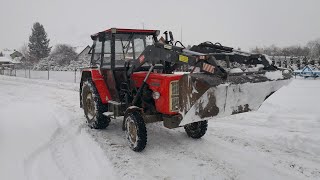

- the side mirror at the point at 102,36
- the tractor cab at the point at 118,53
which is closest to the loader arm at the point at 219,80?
the tractor cab at the point at 118,53

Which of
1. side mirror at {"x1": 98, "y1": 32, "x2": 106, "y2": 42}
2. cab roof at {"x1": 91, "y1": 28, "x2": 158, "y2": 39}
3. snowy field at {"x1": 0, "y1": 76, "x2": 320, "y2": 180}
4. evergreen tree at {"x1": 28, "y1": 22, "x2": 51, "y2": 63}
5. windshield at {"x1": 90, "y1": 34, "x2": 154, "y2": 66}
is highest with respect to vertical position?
evergreen tree at {"x1": 28, "y1": 22, "x2": 51, "y2": 63}

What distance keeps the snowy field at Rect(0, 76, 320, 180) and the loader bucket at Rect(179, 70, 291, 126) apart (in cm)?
87

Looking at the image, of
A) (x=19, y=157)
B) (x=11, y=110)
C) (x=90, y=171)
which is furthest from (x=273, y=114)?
(x=11, y=110)

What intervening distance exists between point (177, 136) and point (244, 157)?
5.92 feet

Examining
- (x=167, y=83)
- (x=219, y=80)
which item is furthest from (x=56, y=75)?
(x=219, y=80)

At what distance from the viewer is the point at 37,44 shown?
5934 centimetres

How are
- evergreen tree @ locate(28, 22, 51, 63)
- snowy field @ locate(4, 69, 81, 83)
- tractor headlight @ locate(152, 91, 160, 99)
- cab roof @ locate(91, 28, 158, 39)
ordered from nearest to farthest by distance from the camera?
tractor headlight @ locate(152, 91, 160, 99) → cab roof @ locate(91, 28, 158, 39) → snowy field @ locate(4, 69, 81, 83) → evergreen tree @ locate(28, 22, 51, 63)

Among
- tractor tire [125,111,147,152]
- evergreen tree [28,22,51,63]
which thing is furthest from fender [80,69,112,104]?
evergreen tree [28,22,51,63]

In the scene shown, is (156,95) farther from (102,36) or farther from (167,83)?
(102,36)

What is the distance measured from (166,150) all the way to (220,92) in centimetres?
170

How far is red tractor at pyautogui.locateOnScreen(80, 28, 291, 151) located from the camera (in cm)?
525

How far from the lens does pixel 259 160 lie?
5629mm

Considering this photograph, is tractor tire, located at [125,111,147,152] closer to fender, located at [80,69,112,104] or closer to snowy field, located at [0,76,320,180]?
snowy field, located at [0,76,320,180]

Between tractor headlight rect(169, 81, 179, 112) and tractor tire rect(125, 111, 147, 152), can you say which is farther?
tractor tire rect(125, 111, 147, 152)
